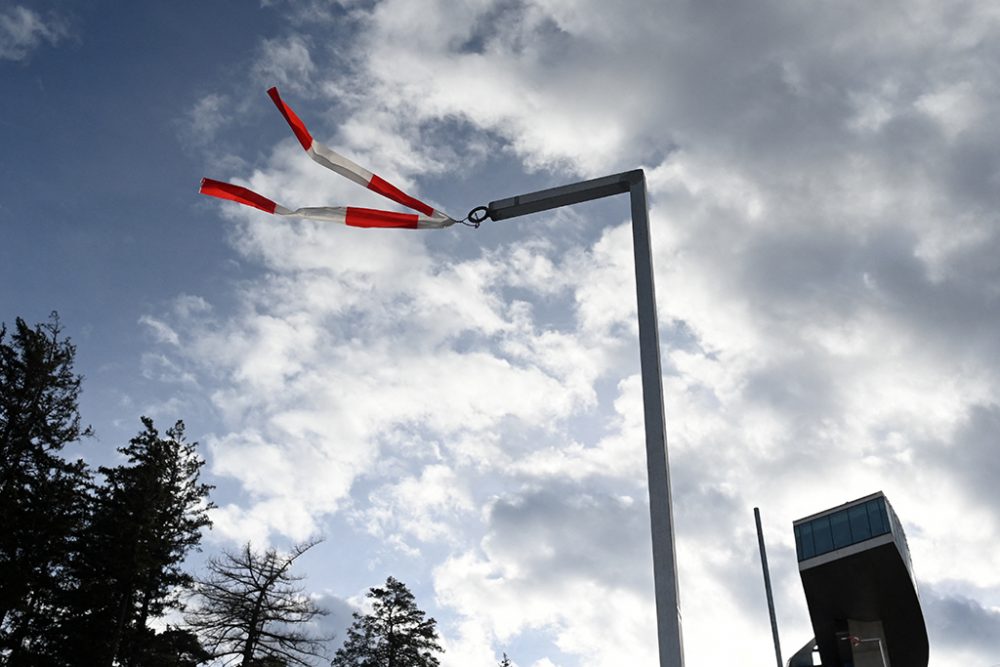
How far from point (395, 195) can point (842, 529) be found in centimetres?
4757

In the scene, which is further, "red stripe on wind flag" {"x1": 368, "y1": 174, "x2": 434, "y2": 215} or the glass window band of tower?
the glass window band of tower

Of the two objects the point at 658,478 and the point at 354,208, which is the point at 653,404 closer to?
the point at 658,478

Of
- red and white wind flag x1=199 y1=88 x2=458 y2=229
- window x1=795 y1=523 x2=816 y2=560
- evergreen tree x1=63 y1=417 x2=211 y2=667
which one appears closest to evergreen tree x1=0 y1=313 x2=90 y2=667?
evergreen tree x1=63 y1=417 x2=211 y2=667

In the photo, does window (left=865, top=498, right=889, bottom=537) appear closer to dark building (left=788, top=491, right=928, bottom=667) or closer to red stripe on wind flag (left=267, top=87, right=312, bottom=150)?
dark building (left=788, top=491, right=928, bottom=667)

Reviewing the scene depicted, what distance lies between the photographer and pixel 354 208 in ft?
28.6

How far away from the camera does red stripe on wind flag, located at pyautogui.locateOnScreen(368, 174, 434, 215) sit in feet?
28.4

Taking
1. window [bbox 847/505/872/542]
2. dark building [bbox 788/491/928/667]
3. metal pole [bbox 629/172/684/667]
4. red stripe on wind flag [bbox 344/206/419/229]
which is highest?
window [bbox 847/505/872/542]

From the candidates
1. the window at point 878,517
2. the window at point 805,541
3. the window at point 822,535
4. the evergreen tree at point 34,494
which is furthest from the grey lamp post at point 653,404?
the window at point 805,541

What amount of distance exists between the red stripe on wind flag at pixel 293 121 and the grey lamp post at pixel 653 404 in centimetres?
253

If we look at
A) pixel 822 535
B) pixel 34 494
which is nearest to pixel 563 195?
pixel 34 494

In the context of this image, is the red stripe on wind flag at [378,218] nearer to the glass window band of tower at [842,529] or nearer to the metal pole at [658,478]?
the metal pole at [658,478]

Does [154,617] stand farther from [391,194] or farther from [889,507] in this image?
[889,507]

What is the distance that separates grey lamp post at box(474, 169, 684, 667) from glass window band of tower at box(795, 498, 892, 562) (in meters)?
46.9

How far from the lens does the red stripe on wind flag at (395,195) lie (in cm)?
866
